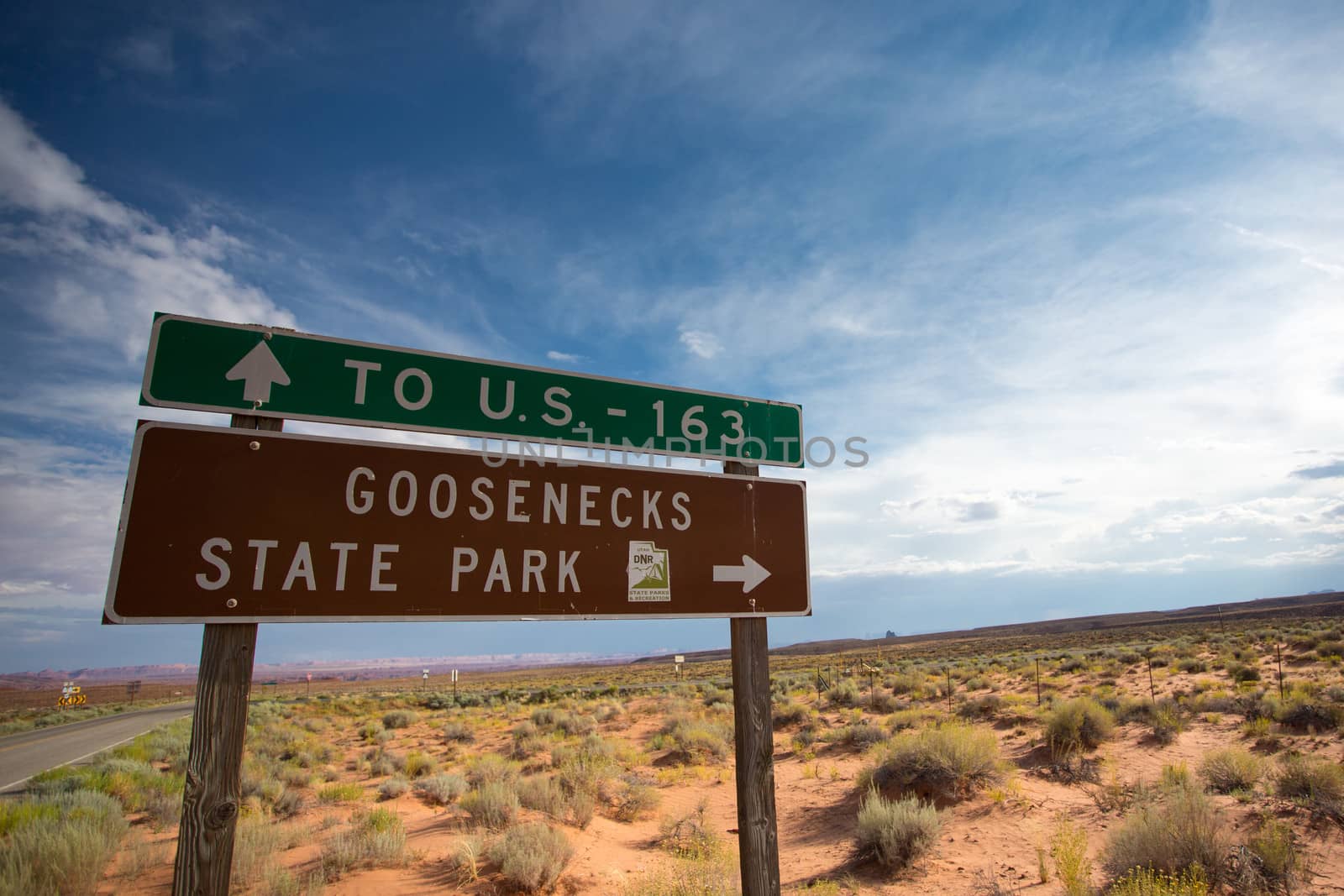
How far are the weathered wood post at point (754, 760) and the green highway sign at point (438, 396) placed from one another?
0.99m

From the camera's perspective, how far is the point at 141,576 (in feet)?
8.03

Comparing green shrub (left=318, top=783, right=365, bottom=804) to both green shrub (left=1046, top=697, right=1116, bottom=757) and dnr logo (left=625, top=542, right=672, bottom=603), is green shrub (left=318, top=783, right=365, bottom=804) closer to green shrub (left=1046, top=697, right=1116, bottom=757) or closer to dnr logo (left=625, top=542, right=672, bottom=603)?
dnr logo (left=625, top=542, right=672, bottom=603)

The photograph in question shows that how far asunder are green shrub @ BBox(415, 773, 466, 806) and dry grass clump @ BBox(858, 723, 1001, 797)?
6.59m

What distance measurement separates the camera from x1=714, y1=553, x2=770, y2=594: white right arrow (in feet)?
11.5

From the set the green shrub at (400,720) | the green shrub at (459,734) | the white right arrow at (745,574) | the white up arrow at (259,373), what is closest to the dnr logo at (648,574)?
the white right arrow at (745,574)

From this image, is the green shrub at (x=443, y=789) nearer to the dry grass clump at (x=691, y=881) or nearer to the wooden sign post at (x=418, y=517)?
the dry grass clump at (x=691, y=881)

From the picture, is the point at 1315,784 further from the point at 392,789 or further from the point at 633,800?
the point at 392,789

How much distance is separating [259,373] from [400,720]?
77.2 feet

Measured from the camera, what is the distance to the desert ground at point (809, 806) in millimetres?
6941

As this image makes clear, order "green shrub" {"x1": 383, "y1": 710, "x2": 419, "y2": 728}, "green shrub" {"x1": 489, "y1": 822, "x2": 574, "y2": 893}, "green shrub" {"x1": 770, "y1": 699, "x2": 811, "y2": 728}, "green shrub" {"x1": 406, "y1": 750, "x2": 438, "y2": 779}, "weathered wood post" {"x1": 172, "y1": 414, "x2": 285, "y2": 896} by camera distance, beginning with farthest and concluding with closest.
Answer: "green shrub" {"x1": 383, "y1": 710, "x2": 419, "y2": 728}
"green shrub" {"x1": 770, "y1": 699, "x2": 811, "y2": 728}
"green shrub" {"x1": 406, "y1": 750, "x2": 438, "y2": 779}
"green shrub" {"x1": 489, "y1": 822, "x2": 574, "y2": 893}
"weathered wood post" {"x1": 172, "y1": 414, "x2": 285, "y2": 896}

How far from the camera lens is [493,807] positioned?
9125 millimetres

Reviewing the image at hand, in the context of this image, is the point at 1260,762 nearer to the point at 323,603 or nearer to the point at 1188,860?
the point at 1188,860

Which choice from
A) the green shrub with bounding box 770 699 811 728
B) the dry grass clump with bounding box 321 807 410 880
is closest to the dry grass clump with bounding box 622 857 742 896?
the dry grass clump with bounding box 321 807 410 880

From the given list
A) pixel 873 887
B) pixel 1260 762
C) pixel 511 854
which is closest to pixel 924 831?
pixel 873 887
